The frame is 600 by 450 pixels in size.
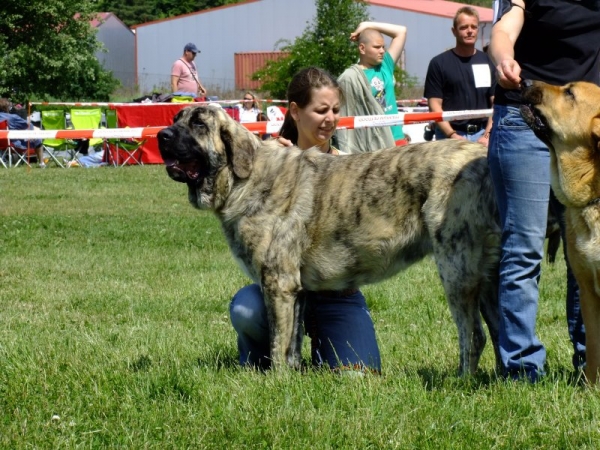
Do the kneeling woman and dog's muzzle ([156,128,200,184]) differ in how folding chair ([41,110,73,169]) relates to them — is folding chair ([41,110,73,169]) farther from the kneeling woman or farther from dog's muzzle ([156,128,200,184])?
dog's muzzle ([156,128,200,184])

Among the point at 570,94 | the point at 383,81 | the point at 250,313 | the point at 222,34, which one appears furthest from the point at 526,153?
the point at 222,34

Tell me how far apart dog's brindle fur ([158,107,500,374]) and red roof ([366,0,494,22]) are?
49.1 meters

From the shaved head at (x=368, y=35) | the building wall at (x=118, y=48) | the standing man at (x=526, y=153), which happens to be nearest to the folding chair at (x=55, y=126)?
the shaved head at (x=368, y=35)

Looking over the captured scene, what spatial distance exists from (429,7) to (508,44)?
58048 millimetres

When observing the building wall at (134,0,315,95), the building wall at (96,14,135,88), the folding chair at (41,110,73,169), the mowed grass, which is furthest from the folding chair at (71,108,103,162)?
the building wall at (96,14,135,88)

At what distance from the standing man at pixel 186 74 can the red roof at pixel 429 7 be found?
3476cm

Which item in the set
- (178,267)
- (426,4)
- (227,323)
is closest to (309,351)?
(227,323)

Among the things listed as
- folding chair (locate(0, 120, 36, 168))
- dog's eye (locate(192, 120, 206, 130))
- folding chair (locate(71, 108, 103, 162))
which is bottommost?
folding chair (locate(0, 120, 36, 168))

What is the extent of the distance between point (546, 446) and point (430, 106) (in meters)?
6.84

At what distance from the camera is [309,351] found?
A: 18.4 ft

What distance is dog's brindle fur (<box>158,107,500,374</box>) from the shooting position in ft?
14.7

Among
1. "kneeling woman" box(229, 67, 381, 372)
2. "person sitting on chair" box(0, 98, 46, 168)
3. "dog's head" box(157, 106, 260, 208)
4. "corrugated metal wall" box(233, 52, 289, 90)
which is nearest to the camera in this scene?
"dog's head" box(157, 106, 260, 208)

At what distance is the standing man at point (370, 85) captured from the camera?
8102 mm

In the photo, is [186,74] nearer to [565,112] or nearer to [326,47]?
[326,47]
